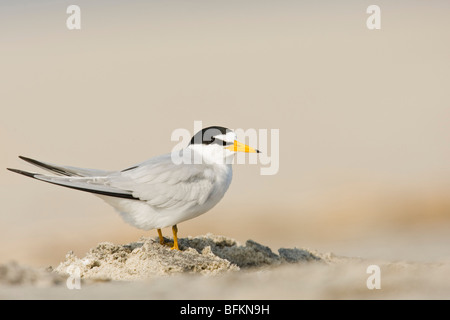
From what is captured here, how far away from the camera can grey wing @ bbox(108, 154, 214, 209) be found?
7.04 m

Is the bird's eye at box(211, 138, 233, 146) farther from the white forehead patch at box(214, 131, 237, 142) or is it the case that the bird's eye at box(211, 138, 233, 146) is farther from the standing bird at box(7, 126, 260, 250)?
the standing bird at box(7, 126, 260, 250)

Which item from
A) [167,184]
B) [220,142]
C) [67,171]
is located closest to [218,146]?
[220,142]

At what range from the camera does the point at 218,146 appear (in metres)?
7.48

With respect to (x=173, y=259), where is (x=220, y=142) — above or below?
above

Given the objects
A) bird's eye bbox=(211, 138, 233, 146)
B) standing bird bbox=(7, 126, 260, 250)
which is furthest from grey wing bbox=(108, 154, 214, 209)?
bird's eye bbox=(211, 138, 233, 146)

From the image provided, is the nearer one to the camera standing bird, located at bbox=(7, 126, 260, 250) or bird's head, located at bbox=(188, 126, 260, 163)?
standing bird, located at bbox=(7, 126, 260, 250)

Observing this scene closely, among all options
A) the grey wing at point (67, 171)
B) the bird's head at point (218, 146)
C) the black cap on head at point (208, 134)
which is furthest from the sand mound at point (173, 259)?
the black cap on head at point (208, 134)

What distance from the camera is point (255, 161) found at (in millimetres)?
13805

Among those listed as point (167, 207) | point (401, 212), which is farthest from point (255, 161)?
point (167, 207)

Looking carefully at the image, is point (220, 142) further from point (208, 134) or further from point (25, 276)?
point (25, 276)

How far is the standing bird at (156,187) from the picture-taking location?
7020mm

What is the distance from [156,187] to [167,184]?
0.34 feet
